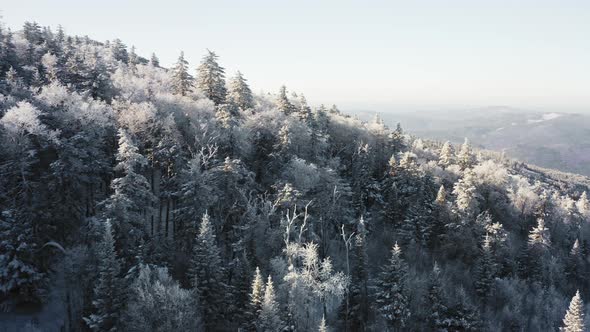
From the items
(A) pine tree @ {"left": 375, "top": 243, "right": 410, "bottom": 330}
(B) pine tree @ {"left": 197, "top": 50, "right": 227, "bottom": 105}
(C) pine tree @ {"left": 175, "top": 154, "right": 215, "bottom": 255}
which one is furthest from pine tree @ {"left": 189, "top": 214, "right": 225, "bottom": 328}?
(B) pine tree @ {"left": 197, "top": 50, "right": 227, "bottom": 105}

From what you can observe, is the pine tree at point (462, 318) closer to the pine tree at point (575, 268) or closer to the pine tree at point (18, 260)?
the pine tree at point (575, 268)

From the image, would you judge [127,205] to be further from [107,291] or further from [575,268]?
[575,268]

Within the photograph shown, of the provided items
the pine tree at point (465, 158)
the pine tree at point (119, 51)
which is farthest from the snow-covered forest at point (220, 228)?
the pine tree at point (119, 51)

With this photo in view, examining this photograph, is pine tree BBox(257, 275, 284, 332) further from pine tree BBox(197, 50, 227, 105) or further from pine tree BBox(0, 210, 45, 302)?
pine tree BBox(197, 50, 227, 105)

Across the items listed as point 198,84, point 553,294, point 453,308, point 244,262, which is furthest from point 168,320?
point 553,294

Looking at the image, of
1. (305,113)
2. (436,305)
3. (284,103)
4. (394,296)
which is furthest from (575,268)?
(284,103)
